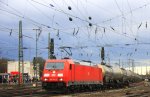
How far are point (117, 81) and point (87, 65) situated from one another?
21267 millimetres

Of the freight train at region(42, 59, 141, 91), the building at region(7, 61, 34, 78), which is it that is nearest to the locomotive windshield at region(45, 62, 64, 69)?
the freight train at region(42, 59, 141, 91)

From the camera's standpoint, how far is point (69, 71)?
1572 inches

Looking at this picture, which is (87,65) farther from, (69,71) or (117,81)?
(117,81)

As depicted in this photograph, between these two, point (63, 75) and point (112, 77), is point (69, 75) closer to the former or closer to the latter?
point (63, 75)

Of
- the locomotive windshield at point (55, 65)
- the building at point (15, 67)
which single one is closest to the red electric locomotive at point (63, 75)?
the locomotive windshield at point (55, 65)

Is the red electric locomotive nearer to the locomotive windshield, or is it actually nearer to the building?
the locomotive windshield

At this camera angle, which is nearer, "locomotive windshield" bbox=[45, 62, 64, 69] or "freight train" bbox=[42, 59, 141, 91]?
"freight train" bbox=[42, 59, 141, 91]

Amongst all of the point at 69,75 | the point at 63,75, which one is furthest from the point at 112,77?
the point at 63,75

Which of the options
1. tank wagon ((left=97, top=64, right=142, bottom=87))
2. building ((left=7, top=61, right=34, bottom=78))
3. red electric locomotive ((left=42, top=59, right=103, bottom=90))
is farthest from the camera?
building ((left=7, top=61, right=34, bottom=78))

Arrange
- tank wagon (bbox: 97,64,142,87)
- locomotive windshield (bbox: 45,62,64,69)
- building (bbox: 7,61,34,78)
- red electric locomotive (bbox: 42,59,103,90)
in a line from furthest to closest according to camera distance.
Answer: building (bbox: 7,61,34,78) → tank wagon (bbox: 97,64,142,87) → locomotive windshield (bbox: 45,62,64,69) → red electric locomotive (bbox: 42,59,103,90)

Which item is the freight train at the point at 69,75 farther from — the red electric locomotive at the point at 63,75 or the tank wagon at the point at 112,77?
the tank wagon at the point at 112,77

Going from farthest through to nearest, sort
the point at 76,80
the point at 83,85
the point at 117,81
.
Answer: the point at 117,81
the point at 83,85
the point at 76,80

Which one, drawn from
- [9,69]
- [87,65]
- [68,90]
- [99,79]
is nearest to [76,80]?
[68,90]

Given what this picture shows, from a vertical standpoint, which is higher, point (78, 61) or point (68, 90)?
point (78, 61)
